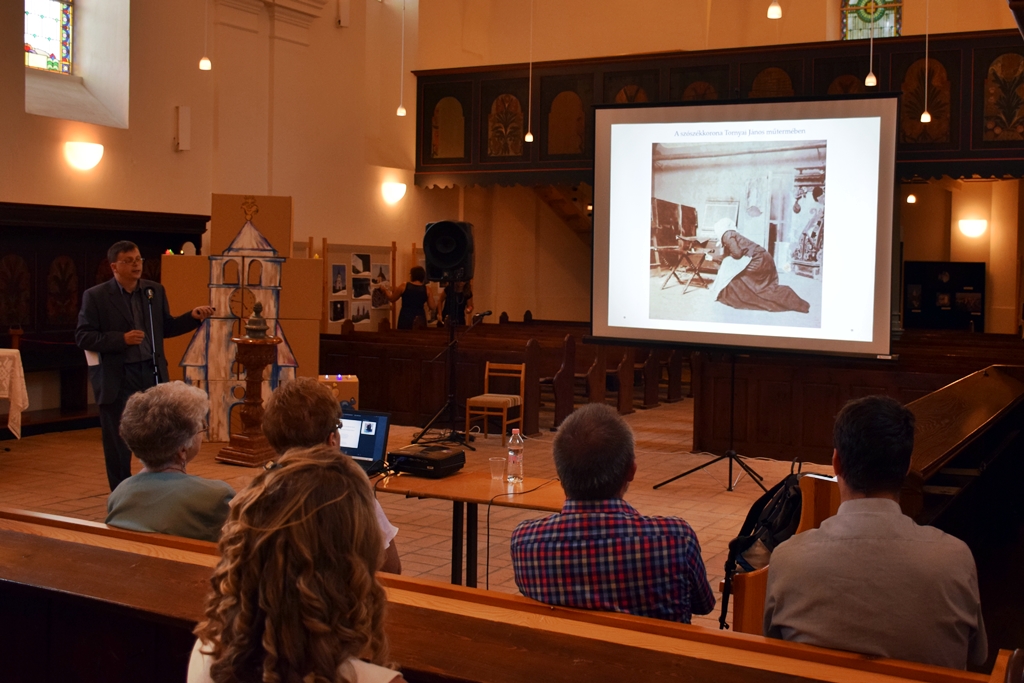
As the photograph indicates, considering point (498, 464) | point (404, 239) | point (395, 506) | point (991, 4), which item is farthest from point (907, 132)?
point (498, 464)

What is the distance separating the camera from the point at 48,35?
10.1m

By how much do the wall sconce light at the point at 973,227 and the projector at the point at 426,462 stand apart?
1424 centimetres

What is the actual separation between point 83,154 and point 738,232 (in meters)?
6.43

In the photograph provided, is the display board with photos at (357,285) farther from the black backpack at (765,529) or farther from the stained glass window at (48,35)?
the black backpack at (765,529)

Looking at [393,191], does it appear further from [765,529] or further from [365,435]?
[765,529]

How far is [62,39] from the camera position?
10250mm

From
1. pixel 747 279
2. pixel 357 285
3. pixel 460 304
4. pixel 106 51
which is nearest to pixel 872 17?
pixel 460 304

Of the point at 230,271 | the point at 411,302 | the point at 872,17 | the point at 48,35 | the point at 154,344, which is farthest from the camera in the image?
the point at 872,17

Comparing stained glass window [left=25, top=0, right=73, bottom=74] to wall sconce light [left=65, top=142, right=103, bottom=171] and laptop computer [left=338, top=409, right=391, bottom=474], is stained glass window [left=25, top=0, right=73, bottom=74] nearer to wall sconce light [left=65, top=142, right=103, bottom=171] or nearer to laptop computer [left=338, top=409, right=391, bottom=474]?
wall sconce light [left=65, top=142, right=103, bottom=171]

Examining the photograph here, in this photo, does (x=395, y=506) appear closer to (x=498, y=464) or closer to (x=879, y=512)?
(x=498, y=464)

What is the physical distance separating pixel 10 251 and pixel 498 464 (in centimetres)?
655

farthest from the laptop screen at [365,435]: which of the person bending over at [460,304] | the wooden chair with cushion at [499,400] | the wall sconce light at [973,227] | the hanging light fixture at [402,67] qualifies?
the wall sconce light at [973,227]

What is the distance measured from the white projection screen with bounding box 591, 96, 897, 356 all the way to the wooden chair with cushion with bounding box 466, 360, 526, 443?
1.81 meters

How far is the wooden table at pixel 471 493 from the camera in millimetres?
3754
